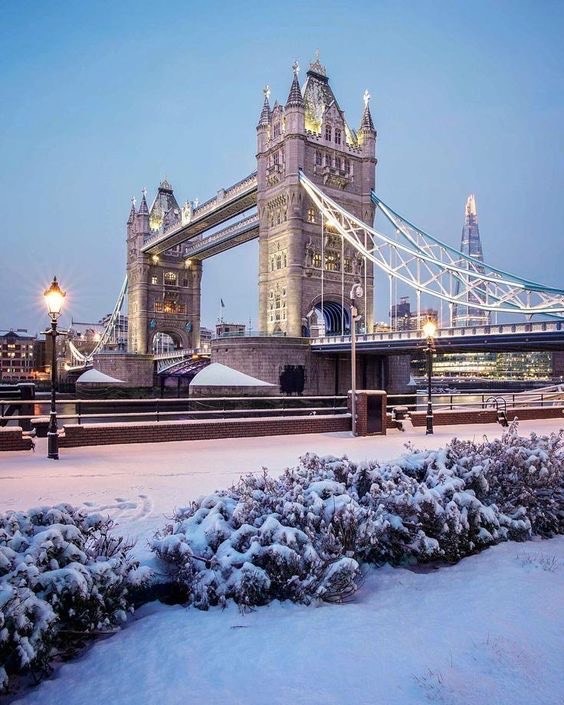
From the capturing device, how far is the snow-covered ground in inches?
132

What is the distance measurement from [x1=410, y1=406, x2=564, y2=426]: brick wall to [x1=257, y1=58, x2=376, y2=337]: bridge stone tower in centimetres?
3094

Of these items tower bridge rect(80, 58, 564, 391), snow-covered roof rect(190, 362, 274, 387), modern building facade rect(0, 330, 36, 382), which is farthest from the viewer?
modern building facade rect(0, 330, 36, 382)

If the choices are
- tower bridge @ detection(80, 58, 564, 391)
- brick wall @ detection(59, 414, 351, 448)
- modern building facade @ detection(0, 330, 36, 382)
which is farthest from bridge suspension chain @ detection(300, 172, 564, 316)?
modern building facade @ detection(0, 330, 36, 382)

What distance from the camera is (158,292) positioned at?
8831 centimetres

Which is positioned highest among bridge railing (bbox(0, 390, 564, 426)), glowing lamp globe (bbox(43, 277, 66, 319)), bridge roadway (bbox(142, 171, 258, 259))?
bridge roadway (bbox(142, 171, 258, 259))

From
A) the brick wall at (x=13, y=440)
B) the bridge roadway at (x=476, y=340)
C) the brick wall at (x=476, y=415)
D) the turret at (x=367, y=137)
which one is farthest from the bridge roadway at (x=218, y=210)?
the brick wall at (x=13, y=440)

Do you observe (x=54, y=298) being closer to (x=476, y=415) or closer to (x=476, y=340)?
(x=476, y=415)

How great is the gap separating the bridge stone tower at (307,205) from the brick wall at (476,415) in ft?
102

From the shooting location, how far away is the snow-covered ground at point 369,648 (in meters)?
3.36

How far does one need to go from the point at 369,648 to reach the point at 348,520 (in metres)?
1.42

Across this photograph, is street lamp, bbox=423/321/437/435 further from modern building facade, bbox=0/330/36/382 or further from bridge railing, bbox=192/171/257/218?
modern building facade, bbox=0/330/36/382

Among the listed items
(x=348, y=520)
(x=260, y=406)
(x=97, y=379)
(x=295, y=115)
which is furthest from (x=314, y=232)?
(x=348, y=520)

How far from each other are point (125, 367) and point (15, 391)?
54737 millimetres

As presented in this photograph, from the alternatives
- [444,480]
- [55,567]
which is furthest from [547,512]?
[55,567]
